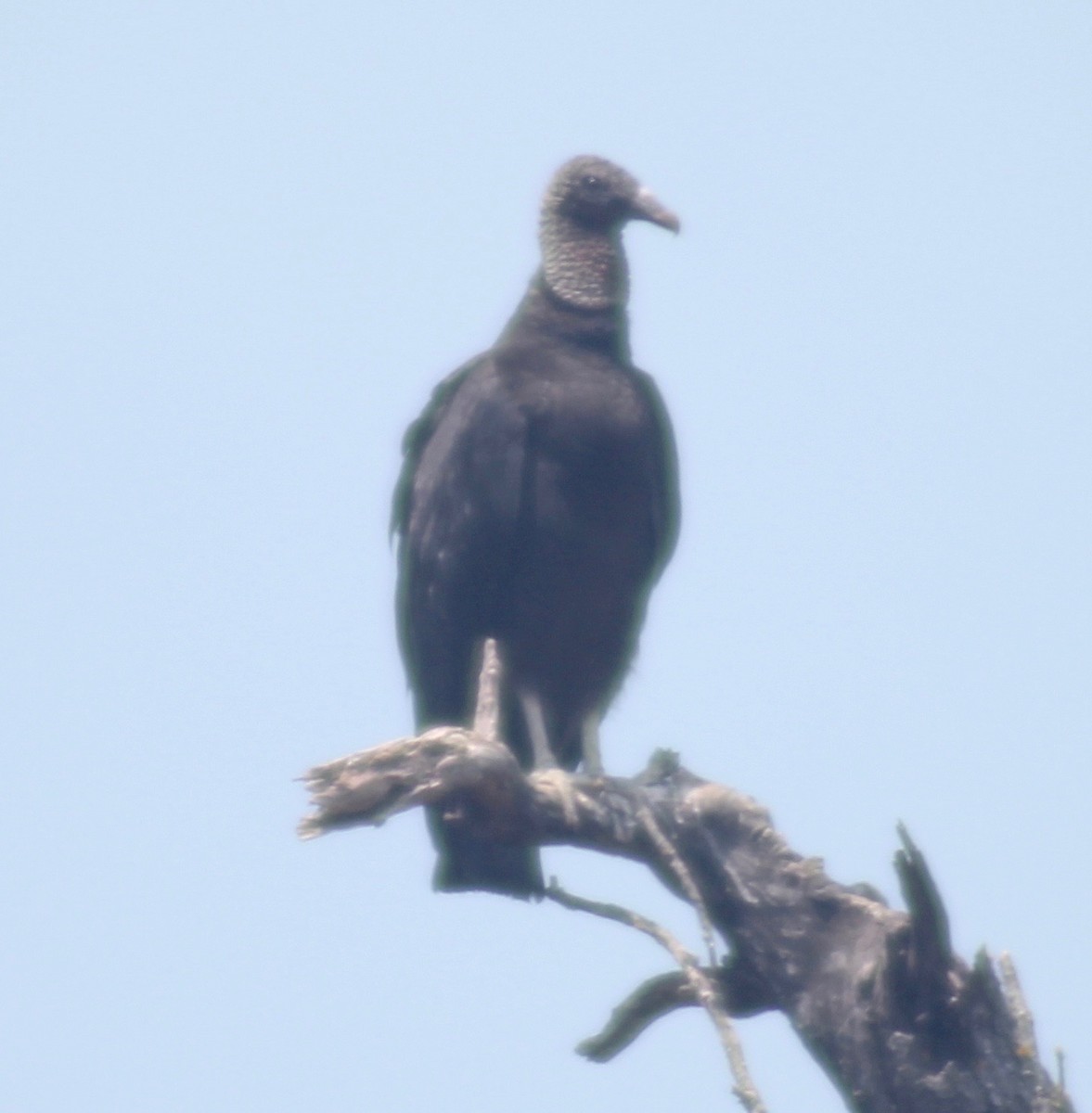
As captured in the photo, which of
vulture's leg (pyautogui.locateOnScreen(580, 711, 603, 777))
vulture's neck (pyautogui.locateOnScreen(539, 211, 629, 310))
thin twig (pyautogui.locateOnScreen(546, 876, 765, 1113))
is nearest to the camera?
thin twig (pyautogui.locateOnScreen(546, 876, 765, 1113))

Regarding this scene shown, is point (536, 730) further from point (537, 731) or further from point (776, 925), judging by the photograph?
point (776, 925)

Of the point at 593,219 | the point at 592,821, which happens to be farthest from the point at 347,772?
the point at 593,219

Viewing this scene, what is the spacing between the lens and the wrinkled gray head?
5.08 meters

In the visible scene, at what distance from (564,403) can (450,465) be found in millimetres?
321

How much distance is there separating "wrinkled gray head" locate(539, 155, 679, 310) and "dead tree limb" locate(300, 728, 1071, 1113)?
1537 millimetres

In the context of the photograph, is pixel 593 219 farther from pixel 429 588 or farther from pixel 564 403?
pixel 429 588

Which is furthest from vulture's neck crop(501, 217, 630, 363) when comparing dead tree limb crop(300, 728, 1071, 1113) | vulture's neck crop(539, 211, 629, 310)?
dead tree limb crop(300, 728, 1071, 1113)

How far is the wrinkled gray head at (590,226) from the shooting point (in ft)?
16.7

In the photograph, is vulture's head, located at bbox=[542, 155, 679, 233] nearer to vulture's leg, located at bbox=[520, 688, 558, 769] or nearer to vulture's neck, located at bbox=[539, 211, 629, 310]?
vulture's neck, located at bbox=[539, 211, 629, 310]

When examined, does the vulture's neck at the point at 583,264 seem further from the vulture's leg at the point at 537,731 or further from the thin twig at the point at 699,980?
the thin twig at the point at 699,980

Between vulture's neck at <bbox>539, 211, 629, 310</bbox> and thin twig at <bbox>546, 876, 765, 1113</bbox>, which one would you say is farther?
vulture's neck at <bbox>539, 211, 629, 310</bbox>

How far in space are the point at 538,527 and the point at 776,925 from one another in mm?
1340

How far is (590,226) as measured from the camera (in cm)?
520

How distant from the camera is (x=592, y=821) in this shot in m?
3.84
